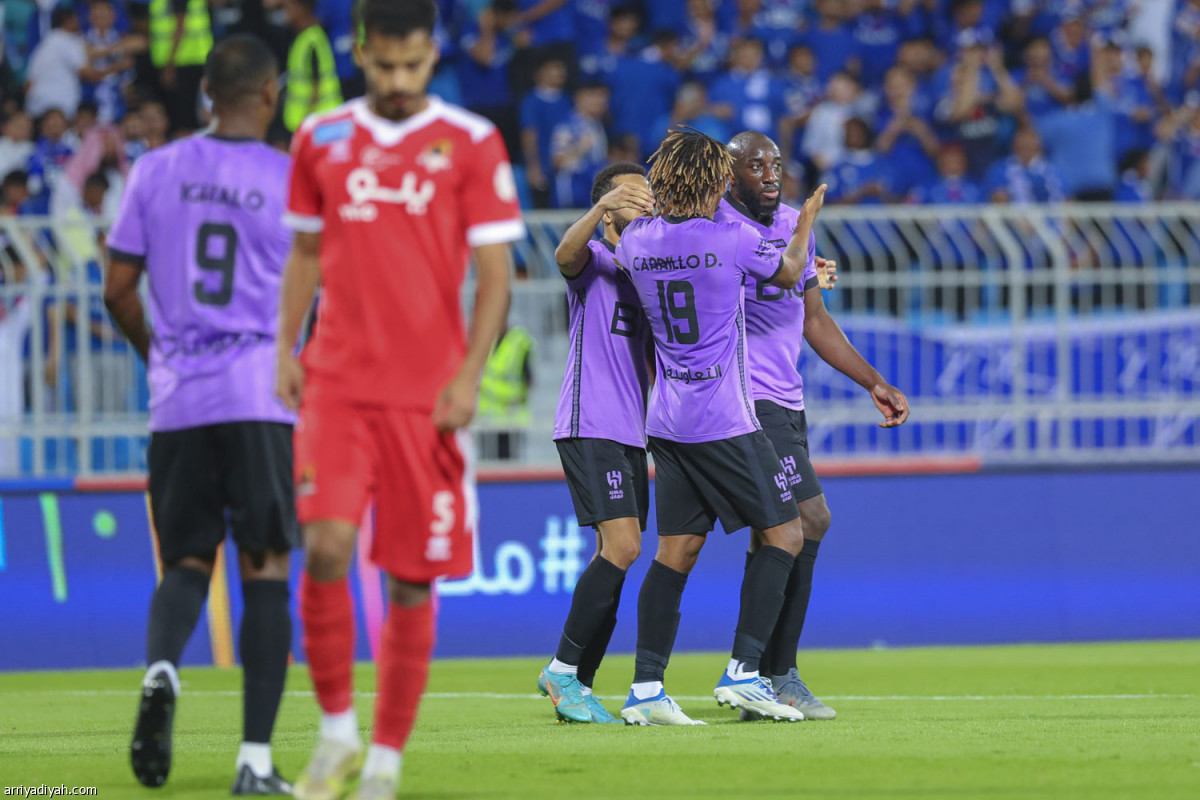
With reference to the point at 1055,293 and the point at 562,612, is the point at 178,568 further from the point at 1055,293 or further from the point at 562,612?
the point at 1055,293

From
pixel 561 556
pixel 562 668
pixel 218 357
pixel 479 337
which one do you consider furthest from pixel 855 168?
pixel 479 337

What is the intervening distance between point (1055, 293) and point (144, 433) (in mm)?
6414

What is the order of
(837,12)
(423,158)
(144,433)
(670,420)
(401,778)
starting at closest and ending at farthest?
1. (423,158)
2. (401,778)
3. (670,420)
4. (144,433)
5. (837,12)

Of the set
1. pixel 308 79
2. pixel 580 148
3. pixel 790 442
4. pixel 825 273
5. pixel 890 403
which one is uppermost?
pixel 308 79

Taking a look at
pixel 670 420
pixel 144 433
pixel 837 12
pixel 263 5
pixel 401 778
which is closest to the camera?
pixel 401 778

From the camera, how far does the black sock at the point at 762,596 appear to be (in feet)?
23.1

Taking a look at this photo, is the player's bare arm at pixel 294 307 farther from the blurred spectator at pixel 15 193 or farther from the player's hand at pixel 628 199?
the blurred spectator at pixel 15 193

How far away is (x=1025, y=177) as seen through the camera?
15.0 metres

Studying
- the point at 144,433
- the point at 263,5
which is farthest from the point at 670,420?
the point at 263,5

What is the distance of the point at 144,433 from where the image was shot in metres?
11.5

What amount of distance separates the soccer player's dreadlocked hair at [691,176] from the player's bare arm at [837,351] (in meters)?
1.03

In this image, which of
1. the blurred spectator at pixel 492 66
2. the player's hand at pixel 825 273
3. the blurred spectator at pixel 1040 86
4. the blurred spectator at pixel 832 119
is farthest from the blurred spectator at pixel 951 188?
the player's hand at pixel 825 273

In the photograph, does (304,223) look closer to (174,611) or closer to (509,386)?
(174,611)

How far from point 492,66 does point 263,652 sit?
12.2 meters
